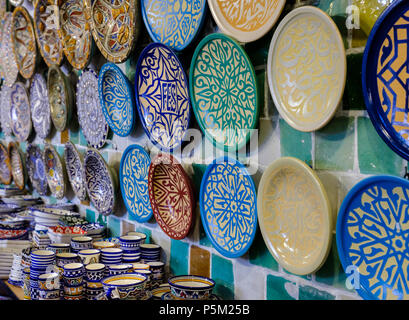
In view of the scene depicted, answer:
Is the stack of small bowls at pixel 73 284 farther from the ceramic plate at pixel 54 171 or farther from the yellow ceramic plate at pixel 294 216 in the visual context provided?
the ceramic plate at pixel 54 171

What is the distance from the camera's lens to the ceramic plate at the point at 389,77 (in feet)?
2.93

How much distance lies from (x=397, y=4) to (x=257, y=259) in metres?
0.80

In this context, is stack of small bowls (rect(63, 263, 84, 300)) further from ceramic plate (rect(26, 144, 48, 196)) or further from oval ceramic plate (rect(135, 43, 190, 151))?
ceramic plate (rect(26, 144, 48, 196))

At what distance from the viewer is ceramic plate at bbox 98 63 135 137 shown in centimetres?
186

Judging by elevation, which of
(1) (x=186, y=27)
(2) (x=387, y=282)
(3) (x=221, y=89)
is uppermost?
(1) (x=186, y=27)

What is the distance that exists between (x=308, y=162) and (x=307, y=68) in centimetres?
25

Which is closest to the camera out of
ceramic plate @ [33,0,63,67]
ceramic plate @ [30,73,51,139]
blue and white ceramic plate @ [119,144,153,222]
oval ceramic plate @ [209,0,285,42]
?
oval ceramic plate @ [209,0,285,42]

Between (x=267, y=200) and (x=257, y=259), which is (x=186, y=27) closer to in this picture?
(x=267, y=200)

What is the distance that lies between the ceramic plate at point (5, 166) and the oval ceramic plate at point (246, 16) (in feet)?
9.00

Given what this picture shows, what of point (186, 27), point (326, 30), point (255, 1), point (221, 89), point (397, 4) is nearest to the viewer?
point (397, 4)

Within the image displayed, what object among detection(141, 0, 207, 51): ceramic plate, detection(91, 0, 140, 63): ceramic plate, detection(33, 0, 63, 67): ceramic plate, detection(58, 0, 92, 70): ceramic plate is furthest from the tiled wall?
detection(33, 0, 63, 67): ceramic plate

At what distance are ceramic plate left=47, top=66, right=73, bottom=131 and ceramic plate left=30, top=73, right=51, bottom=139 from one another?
71 millimetres
